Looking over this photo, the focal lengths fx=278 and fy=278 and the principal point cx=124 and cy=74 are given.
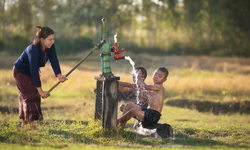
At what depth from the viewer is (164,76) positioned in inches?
205

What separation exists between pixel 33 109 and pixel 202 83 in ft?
22.5

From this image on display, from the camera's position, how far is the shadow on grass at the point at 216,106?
26.6ft

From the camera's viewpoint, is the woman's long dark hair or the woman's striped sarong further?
the woman's striped sarong

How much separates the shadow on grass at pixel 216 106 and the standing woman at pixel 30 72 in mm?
4738

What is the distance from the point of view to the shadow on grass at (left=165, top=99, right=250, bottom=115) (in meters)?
8.09

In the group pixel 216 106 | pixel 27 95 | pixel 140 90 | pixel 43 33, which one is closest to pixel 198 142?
pixel 140 90

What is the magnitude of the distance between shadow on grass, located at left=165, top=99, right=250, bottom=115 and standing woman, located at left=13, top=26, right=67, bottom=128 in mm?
4738

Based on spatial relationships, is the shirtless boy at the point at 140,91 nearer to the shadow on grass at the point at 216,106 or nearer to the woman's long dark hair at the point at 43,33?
the woman's long dark hair at the point at 43,33

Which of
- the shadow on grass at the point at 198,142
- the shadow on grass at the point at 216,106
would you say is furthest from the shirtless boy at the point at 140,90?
the shadow on grass at the point at 216,106

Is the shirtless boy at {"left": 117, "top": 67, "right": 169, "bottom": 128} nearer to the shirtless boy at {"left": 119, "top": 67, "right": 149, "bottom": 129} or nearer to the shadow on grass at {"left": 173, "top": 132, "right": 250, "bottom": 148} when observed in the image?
the shirtless boy at {"left": 119, "top": 67, "right": 149, "bottom": 129}

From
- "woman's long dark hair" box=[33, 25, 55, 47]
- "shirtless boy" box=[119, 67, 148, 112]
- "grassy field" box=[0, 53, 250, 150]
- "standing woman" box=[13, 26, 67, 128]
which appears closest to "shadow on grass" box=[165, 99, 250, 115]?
"grassy field" box=[0, 53, 250, 150]

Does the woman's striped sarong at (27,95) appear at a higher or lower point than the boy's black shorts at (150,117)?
higher

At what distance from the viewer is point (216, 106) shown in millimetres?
8344

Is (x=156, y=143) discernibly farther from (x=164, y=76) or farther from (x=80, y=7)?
(x=80, y=7)
